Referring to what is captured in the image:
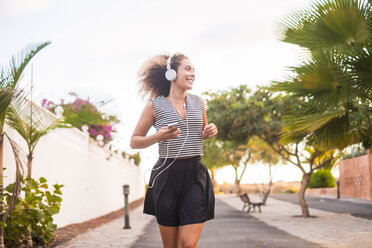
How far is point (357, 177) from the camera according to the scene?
2597 cm

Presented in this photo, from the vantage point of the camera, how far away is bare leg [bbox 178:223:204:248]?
122 inches

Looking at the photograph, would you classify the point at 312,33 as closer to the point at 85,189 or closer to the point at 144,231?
the point at 144,231

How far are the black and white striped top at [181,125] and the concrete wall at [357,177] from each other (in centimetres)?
2188

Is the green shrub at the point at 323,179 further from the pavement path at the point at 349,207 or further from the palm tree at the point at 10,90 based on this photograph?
the palm tree at the point at 10,90

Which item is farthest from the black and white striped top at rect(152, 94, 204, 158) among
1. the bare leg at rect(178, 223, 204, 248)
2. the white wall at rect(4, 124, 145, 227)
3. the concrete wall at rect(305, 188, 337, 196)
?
the concrete wall at rect(305, 188, 337, 196)

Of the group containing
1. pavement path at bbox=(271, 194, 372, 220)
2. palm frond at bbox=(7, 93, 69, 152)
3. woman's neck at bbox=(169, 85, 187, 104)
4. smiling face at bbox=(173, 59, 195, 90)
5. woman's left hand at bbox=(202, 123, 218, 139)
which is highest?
palm frond at bbox=(7, 93, 69, 152)

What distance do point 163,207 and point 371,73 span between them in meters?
5.46

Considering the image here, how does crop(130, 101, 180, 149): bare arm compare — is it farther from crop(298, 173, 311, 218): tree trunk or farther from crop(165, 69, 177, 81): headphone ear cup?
crop(298, 173, 311, 218): tree trunk

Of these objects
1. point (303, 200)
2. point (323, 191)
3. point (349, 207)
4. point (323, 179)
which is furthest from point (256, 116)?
point (323, 179)

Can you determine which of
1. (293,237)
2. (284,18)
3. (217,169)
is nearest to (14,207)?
(293,237)

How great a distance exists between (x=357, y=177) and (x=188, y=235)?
24699 mm

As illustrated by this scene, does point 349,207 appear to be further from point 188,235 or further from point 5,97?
point 188,235

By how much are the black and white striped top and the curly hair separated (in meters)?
0.29

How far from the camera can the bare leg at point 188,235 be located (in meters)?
3.10
